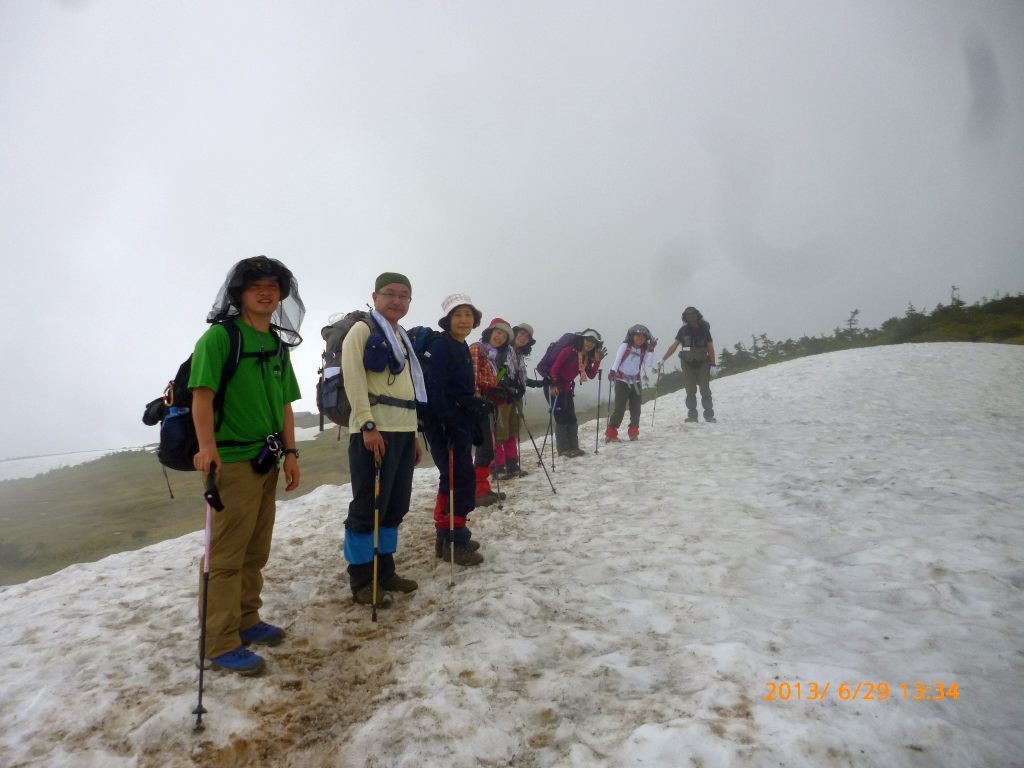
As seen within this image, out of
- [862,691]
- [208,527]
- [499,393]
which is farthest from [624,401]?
[208,527]

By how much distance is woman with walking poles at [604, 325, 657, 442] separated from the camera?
12047 mm

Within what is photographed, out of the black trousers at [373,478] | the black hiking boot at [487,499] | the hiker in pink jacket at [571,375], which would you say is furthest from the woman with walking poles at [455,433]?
the hiker in pink jacket at [571,375]

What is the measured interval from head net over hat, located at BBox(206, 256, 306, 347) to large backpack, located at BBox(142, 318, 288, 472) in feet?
0.61

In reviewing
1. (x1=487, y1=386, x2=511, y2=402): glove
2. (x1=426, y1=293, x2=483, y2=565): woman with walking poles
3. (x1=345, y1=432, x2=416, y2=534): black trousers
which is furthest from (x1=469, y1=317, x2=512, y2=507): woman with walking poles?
(x1=345, y1=432, x2=416, y2=534): black trousers

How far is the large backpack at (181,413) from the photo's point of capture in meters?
3.10

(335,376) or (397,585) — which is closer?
(335,376)

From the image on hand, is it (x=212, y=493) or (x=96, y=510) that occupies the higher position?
(x=212, y=493)

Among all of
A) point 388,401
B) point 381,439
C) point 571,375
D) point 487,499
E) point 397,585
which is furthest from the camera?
point 571,375

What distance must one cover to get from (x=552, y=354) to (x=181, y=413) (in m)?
8.44

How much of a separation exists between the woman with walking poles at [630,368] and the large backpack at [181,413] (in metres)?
9.81

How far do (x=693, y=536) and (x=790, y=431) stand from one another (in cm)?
851

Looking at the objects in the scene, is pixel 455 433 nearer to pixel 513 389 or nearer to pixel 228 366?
pixel 228 366

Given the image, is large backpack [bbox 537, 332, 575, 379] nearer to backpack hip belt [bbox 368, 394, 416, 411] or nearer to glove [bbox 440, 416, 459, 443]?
glove [bbox 440, 416, 459, 443]

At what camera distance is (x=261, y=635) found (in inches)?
145
